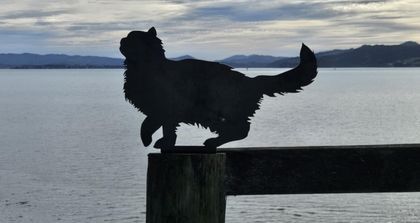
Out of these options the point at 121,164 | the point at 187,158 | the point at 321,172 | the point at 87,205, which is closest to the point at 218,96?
the point at 187,158

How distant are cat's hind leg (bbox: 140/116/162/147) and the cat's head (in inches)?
10.4

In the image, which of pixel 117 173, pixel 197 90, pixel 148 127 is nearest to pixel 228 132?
pixel 197 90

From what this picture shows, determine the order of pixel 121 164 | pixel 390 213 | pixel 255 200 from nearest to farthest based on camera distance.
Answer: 1. pixel 390 213
2. pixel 255 200
3. pixel 121 164

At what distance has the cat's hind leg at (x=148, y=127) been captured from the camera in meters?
2.65

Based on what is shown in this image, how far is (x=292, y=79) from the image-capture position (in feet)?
8.91

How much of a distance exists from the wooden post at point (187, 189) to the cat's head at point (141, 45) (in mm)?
455

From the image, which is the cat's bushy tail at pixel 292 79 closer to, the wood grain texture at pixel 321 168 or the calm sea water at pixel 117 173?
the wood grain texture at pixel 321 168

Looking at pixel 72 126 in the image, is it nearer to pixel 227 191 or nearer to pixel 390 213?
pixel 390 213

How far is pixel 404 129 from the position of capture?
39594mm

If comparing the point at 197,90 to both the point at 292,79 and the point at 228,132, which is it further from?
the point at 292,79

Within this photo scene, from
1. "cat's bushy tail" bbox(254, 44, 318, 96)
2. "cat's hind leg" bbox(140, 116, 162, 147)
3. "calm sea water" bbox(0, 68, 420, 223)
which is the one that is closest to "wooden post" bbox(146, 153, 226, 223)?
"cat's hind leg" bbox(140, 116, 162, 147)

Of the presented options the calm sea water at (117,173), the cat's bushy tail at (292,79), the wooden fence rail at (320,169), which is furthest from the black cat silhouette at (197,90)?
→ the calm sea water at (117,173)

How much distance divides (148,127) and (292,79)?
651mm

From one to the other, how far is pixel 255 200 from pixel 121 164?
871 centimetres
